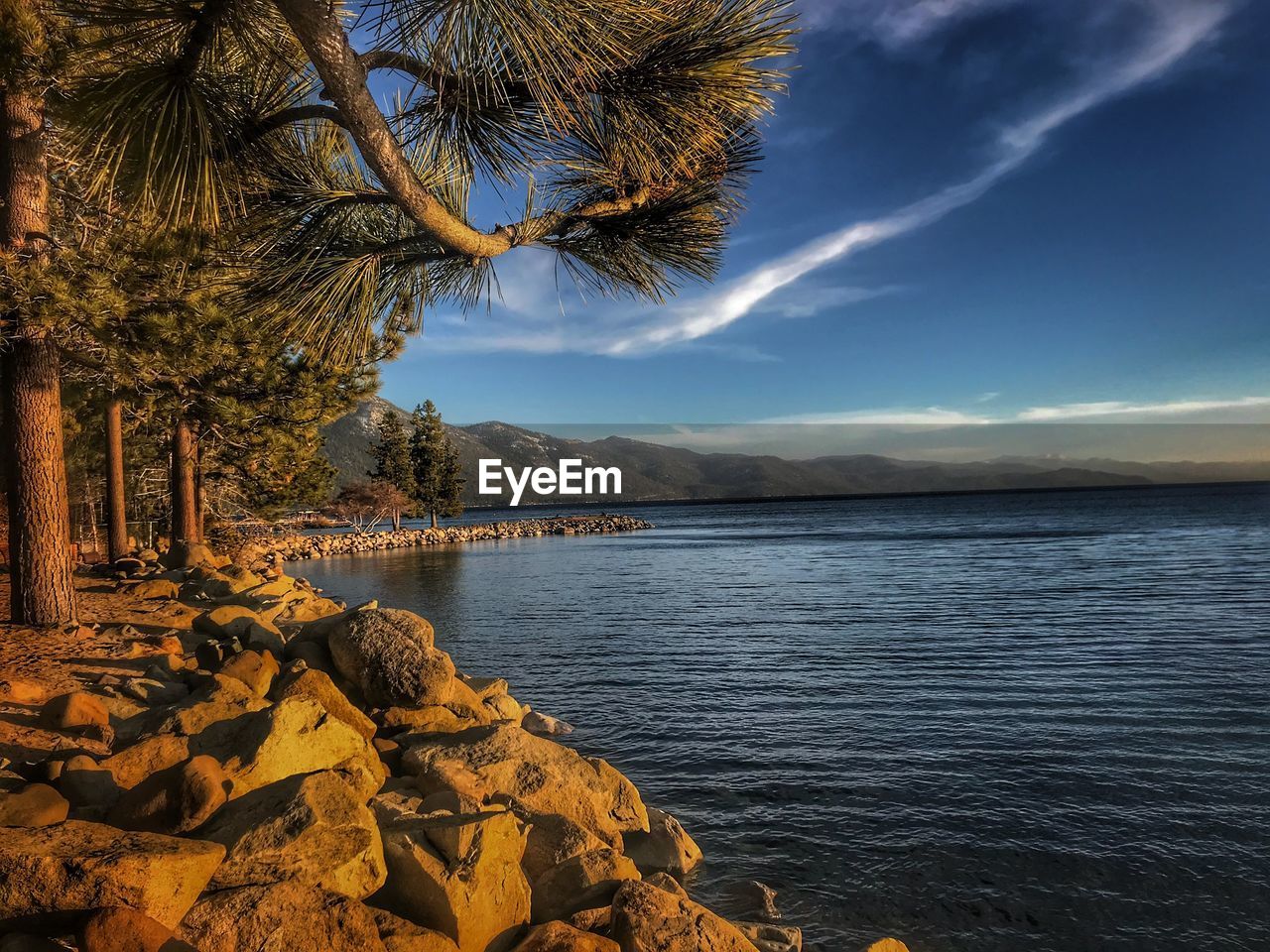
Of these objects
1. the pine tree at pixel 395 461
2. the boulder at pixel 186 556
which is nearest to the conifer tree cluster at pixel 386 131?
the boulder at pixel 186 556

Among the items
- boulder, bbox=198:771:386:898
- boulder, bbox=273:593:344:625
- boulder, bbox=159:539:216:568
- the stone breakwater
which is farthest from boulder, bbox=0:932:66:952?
the stone breakwater

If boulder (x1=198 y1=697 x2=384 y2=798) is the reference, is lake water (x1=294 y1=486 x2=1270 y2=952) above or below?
below

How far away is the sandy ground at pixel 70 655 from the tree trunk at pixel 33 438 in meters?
0.57

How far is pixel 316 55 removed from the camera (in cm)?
405

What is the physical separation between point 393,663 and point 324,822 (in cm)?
344

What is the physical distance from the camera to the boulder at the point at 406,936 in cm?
388

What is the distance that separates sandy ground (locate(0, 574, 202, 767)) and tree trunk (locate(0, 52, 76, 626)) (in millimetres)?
570

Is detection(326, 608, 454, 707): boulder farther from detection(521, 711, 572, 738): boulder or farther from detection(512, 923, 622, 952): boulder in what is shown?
detection(512, 923, 622, 952): boulder

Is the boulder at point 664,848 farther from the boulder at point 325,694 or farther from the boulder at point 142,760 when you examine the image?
the boulder at point 142,760

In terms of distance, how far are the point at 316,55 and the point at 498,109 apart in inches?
52.3

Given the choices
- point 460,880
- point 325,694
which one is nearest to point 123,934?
point 460,880

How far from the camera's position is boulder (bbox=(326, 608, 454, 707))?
303 inches

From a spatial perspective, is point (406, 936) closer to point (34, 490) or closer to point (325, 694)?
point (325, 694)

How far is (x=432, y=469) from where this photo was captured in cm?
7419
